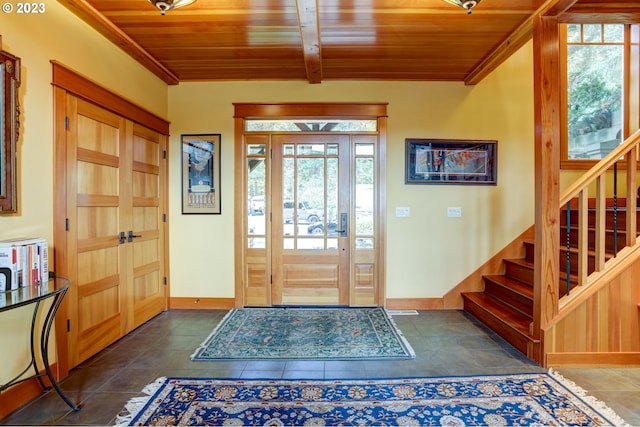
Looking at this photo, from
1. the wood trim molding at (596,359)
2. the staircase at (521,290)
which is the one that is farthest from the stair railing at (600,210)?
the wood trim molding at (596,359)

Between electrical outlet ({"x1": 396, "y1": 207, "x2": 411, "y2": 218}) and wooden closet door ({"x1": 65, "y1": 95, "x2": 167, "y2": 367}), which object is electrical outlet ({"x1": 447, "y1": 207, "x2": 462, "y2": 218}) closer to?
electrical outlet ({"x1": 396, "y1": 207, "x2": 411, "y2": 218})

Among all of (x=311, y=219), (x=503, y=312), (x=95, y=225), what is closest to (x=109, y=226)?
(x=95, y=225)

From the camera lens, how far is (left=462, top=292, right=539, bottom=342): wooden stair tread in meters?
2.69

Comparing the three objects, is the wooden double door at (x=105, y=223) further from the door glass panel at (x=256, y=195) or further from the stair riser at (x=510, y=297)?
the stair riser at (x=510, y=297)

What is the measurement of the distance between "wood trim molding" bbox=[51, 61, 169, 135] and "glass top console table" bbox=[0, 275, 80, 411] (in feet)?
4.81

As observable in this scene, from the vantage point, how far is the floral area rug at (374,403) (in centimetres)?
180

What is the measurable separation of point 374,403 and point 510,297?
2.11 meters

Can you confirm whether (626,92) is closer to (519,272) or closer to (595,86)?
(595,86)

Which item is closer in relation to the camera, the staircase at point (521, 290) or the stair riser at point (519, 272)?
the staircase at point (521, 290)

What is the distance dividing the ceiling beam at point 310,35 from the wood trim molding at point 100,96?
1.81 metres

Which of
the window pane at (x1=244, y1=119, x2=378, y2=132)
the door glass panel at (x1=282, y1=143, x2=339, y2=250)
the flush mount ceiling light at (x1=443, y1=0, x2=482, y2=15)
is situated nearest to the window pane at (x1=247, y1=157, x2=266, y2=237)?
the door glass panel at (x1=282, y1=143, x2=339, y2=250)

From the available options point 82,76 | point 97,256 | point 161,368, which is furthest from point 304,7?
point 161,368

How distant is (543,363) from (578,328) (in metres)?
0.39

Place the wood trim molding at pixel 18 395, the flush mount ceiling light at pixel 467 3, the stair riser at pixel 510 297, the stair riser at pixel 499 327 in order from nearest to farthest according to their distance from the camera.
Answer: the wood trim molding at pixel 18 395, the flush mount ceiling light at pixel 467 3, the stair riser at pixel 499 327, the stair riser at pixel 510 297
